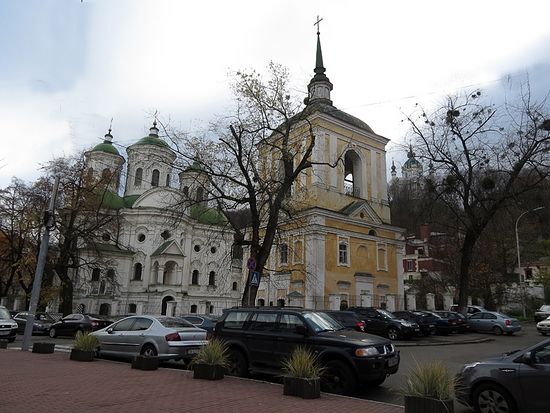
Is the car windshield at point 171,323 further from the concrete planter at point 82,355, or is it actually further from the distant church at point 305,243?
the distant church at point 305,243

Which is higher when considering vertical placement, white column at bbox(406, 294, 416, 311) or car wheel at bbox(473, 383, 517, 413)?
white column at bbox(406, 294, 416, 311)

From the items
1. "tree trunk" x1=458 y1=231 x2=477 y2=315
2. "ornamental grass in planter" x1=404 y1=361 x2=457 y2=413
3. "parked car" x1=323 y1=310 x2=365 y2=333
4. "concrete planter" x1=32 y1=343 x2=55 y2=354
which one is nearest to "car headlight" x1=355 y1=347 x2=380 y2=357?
"ornamental grass in planter" x1=404 y1=361 x2=457 y2=413

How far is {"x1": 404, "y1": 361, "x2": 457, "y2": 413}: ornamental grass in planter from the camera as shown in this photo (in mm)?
6504

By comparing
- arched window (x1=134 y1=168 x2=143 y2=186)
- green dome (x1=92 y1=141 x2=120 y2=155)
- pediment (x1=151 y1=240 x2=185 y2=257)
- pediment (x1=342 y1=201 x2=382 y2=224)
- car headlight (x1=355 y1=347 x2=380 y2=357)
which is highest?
green dome (x1=92 y1=141 x2=120 y2=155)

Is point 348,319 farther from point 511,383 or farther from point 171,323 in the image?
point 511,383

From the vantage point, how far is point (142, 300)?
53.6m

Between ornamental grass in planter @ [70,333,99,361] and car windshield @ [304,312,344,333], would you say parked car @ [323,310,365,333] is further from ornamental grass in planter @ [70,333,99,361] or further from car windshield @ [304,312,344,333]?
ornamental grass in planter @ [70,333,99,361]

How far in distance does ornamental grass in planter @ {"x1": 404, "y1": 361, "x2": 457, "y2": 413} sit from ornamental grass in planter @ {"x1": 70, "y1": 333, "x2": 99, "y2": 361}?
9.99m

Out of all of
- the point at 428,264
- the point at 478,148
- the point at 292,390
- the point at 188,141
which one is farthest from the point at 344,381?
the point at 428,264

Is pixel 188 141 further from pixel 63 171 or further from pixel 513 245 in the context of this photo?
pixel 513 245

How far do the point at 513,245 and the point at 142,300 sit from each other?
4399cm

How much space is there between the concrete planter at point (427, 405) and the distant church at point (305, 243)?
16037mm

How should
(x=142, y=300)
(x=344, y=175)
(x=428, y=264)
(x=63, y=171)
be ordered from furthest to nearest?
(x=428, y=264), (x=142, y=300), (x=344, y=175), (x=63, y=171)

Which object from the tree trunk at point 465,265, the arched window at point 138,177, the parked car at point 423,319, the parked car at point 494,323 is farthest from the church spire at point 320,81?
the arched window at point 138,177
